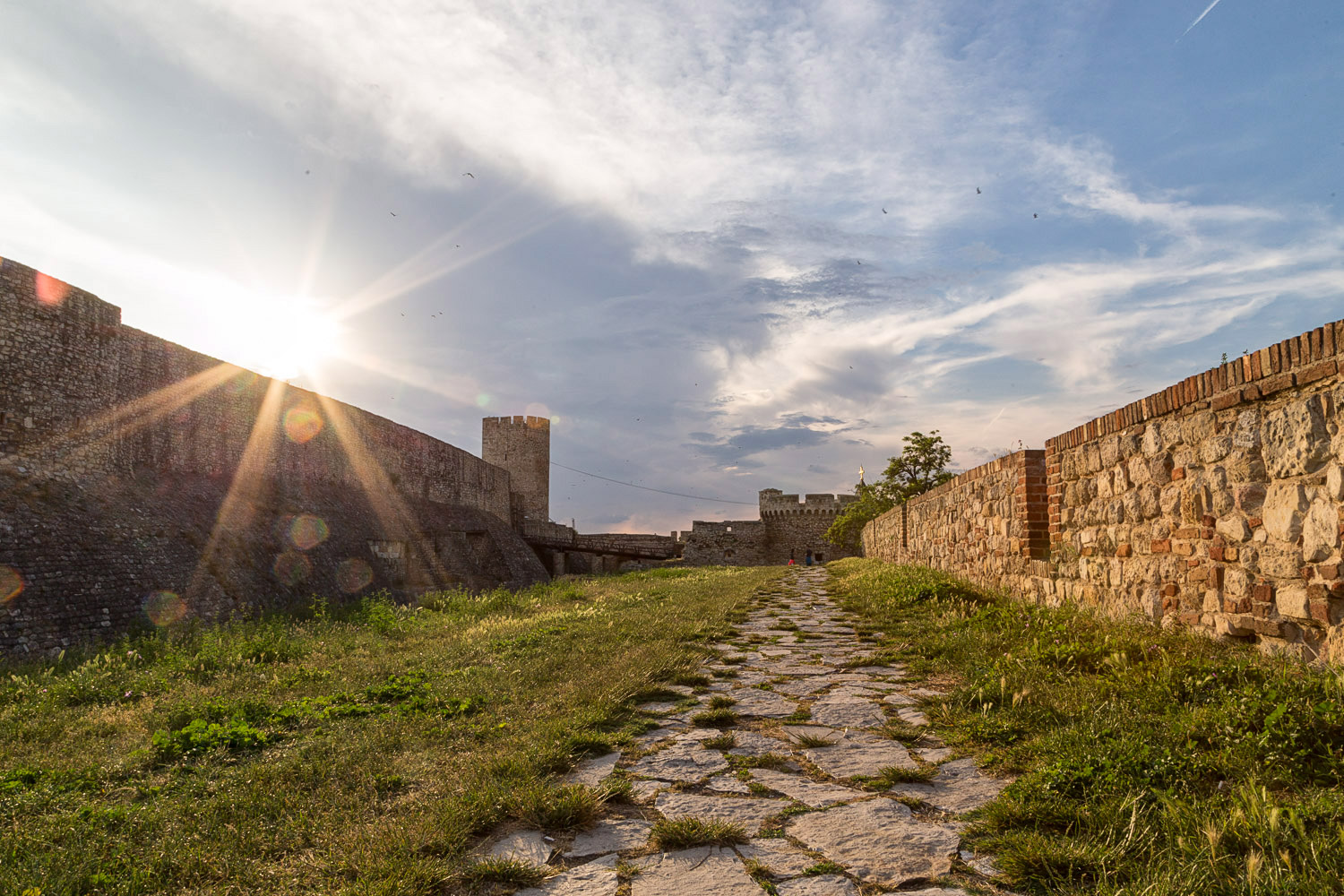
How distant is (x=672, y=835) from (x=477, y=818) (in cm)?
77

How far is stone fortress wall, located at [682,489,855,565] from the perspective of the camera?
4044cm

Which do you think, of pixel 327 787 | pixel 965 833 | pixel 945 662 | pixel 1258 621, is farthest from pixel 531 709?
pixel 1258 621

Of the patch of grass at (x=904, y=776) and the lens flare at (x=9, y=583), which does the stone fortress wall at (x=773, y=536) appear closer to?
the lens flare at (x=9, y=583)

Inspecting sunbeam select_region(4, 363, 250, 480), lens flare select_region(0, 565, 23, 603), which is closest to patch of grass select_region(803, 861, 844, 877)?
lens flare select_region(0, 565, 23, 603)

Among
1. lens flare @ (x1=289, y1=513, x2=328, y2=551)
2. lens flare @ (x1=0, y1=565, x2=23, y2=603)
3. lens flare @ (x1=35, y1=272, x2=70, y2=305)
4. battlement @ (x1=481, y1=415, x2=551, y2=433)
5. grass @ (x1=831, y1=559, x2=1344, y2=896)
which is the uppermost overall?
battlement @ (x1=481, y1=415, x2=551, y2=433)

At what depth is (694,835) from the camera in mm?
2553

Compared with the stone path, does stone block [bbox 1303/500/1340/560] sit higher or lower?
higher

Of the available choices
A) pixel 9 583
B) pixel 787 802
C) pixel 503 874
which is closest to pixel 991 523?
pixel 787 802

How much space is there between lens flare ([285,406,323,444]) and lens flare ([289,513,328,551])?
7.52 feet

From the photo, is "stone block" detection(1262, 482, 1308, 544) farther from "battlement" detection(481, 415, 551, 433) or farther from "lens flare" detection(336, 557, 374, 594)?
"battlement" detection(481, 415, 551, 433)

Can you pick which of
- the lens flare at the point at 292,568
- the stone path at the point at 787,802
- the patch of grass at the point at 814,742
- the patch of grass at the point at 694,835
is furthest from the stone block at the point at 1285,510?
the lens flare at the point at 292,568

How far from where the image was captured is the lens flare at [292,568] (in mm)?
12867

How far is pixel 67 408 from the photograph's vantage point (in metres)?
10.3

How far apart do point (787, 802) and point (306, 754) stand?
8.37 ft
